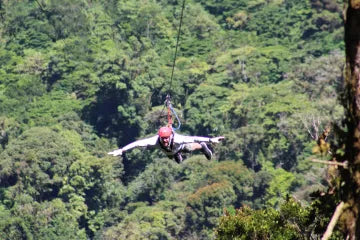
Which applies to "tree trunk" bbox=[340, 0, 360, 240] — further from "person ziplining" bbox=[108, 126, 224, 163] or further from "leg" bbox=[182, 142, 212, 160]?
"leg" bbox=[182, 142, 212, 160]

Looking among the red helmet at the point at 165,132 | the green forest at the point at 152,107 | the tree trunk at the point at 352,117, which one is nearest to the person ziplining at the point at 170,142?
the red helmet at the point at 165,132

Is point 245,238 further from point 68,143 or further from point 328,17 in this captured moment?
point 328,17

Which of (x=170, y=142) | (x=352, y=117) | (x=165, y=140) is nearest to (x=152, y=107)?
(x=170, y=142)

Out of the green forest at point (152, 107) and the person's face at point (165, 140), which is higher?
the person's face at point (165, 140)

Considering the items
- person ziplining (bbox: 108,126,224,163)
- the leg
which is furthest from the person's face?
the leg

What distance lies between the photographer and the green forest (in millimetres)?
74975

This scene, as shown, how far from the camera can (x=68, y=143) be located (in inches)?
3253

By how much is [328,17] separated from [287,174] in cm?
3072

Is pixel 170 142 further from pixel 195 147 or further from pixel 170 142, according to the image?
pixel 195 147

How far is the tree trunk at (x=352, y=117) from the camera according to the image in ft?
32.0

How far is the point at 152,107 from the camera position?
92375 mm

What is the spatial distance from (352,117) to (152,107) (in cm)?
8257

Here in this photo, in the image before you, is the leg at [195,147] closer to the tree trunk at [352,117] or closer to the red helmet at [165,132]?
the red helmet at [165,132]

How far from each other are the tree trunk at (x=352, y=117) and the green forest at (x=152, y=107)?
169 ft
